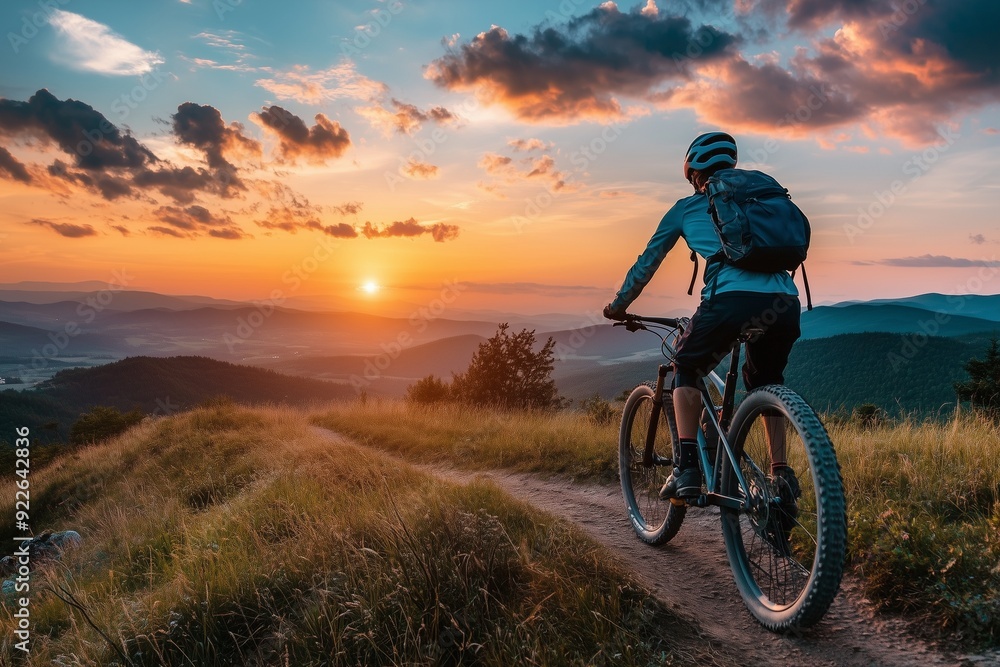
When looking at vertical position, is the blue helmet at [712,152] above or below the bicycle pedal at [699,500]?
above

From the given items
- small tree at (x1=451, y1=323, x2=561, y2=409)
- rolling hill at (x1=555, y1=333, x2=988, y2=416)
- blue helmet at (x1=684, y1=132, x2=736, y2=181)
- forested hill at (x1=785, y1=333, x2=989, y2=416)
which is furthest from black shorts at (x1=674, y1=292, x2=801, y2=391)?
forested hill at (x1=785, y1=333, x2=989, y2=416)

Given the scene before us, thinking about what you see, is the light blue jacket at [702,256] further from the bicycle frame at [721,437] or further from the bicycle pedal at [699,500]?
the bicycle pedal at [699,500]

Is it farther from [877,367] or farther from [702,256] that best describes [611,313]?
[877,367]

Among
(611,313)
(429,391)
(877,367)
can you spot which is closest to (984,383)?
(429,391)

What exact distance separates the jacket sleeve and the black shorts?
552 millimetres

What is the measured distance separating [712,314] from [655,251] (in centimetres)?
73

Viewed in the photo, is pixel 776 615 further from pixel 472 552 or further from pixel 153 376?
pixel 153 376

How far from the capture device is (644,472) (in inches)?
211

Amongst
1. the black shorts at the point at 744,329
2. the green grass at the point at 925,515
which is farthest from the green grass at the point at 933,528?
the black shorts at the point at 744,329

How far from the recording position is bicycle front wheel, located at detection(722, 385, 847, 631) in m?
2.72

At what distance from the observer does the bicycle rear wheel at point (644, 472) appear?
15.3ft

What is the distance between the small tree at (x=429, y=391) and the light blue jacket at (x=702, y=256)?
715 inches

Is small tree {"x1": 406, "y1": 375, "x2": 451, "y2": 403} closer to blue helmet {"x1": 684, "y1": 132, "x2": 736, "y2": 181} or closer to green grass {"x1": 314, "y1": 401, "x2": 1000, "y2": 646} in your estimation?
green grass {"x1": 314, "y1": 401, "x2": 1000, "y2": 646}

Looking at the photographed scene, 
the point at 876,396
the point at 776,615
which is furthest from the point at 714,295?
the point at 876,396
